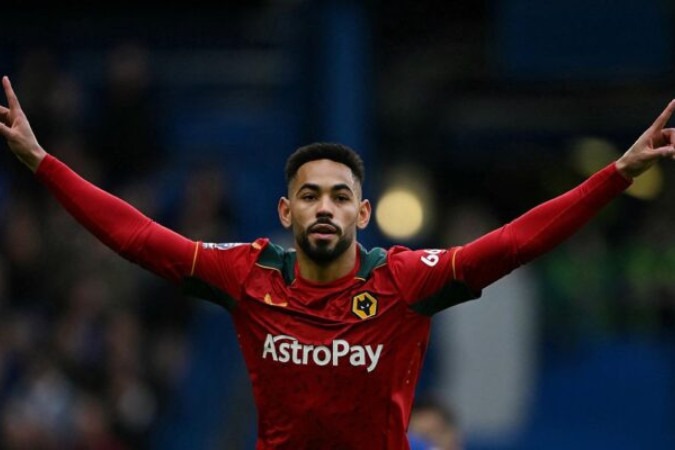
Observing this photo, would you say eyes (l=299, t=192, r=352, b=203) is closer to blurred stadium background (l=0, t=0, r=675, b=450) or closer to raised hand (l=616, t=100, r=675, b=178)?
raised hand (l=616, t=100, r=675, b=178)

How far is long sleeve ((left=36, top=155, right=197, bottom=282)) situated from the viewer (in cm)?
644

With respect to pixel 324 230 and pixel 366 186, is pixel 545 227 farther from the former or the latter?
pixel 366 186

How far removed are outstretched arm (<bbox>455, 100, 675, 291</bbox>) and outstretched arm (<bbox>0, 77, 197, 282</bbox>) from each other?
1.16 metres

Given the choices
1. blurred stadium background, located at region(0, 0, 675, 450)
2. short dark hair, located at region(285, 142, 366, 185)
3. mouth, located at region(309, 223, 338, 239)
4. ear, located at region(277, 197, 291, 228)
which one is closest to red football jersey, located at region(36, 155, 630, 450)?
ear, located at region(277, 197, 291, 228)

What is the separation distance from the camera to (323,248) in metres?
6.33

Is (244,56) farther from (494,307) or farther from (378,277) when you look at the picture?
(378,277)

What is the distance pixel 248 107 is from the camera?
523 inches

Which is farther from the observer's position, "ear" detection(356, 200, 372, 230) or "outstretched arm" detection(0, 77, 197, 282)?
"ear" detection(356, 200, 372, 230)

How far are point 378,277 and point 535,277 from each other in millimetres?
7127

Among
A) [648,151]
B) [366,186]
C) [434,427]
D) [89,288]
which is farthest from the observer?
[366,186]

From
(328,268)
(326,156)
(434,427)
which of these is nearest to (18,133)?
(326,156)

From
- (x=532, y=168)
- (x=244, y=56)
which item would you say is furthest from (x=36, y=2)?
(x=532, y=168)

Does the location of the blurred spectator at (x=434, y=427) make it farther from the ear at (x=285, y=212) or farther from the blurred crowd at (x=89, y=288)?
the blurred crowd at (x=89, y=288)

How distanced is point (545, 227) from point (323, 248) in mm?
854
